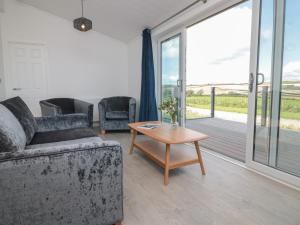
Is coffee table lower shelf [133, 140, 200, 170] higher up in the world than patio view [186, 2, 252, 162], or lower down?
lower down

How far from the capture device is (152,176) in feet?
7.46

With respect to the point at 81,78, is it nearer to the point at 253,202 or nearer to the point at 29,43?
the point at 29,43

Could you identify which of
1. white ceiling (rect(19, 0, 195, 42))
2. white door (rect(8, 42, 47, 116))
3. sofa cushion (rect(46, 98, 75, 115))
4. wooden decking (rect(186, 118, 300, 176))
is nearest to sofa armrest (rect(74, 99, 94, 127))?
sofa cushion (rect(46, 98, 75, 115))

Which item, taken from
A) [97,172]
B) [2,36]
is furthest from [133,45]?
[97,172]

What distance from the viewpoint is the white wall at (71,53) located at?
432cm

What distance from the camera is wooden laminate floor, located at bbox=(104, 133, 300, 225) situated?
1.53 m

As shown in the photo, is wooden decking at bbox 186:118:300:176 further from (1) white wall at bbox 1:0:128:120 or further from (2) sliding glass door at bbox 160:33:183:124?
(1) white wall at bbox 1:0:128:120

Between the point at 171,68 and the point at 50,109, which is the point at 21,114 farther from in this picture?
the point at 171,68

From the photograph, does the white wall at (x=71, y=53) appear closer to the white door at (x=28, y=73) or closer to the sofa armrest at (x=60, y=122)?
the white door at (x=28, y=73)

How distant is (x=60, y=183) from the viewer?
3.82 feet

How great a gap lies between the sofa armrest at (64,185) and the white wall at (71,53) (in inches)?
160

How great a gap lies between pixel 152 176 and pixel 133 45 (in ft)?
12.0

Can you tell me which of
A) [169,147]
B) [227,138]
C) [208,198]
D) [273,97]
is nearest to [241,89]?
[227,138]

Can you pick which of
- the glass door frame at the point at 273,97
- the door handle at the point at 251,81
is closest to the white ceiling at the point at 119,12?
the glass door frame at the point at 273,97
